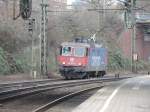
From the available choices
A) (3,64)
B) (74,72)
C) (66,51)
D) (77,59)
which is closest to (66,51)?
(66,51)

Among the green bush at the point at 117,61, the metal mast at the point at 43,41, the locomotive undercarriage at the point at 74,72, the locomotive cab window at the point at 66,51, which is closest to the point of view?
the metal mast at the point at 43,41

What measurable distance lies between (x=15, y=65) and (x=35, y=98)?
24413mm

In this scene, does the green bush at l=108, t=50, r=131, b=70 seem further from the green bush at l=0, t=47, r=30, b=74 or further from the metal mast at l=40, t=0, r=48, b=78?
the metal mast at l=40, t=0, r=48, b=78

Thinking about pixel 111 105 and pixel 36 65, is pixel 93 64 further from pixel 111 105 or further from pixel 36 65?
pixel 111 105

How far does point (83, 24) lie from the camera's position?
7688 centimetres

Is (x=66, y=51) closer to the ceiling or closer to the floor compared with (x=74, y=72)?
closer to the ceiling

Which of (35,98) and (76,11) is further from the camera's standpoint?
(76,11)

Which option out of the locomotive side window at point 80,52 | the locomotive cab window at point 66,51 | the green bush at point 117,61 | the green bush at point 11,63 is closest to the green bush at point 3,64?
the green bush at point 11,63

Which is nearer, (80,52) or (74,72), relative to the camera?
(74,72)

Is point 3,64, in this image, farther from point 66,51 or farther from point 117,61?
point 117,61

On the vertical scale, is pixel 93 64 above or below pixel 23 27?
below

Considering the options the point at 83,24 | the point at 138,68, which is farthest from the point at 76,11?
the point at 138,68

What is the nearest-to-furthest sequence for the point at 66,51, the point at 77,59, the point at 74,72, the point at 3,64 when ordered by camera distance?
the point at 3,64 → the point at 74,72 → the point at 77,59 → the point at 66,51

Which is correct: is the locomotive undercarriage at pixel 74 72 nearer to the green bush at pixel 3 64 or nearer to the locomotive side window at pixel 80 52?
the locomotive side window at pixel 80 52
